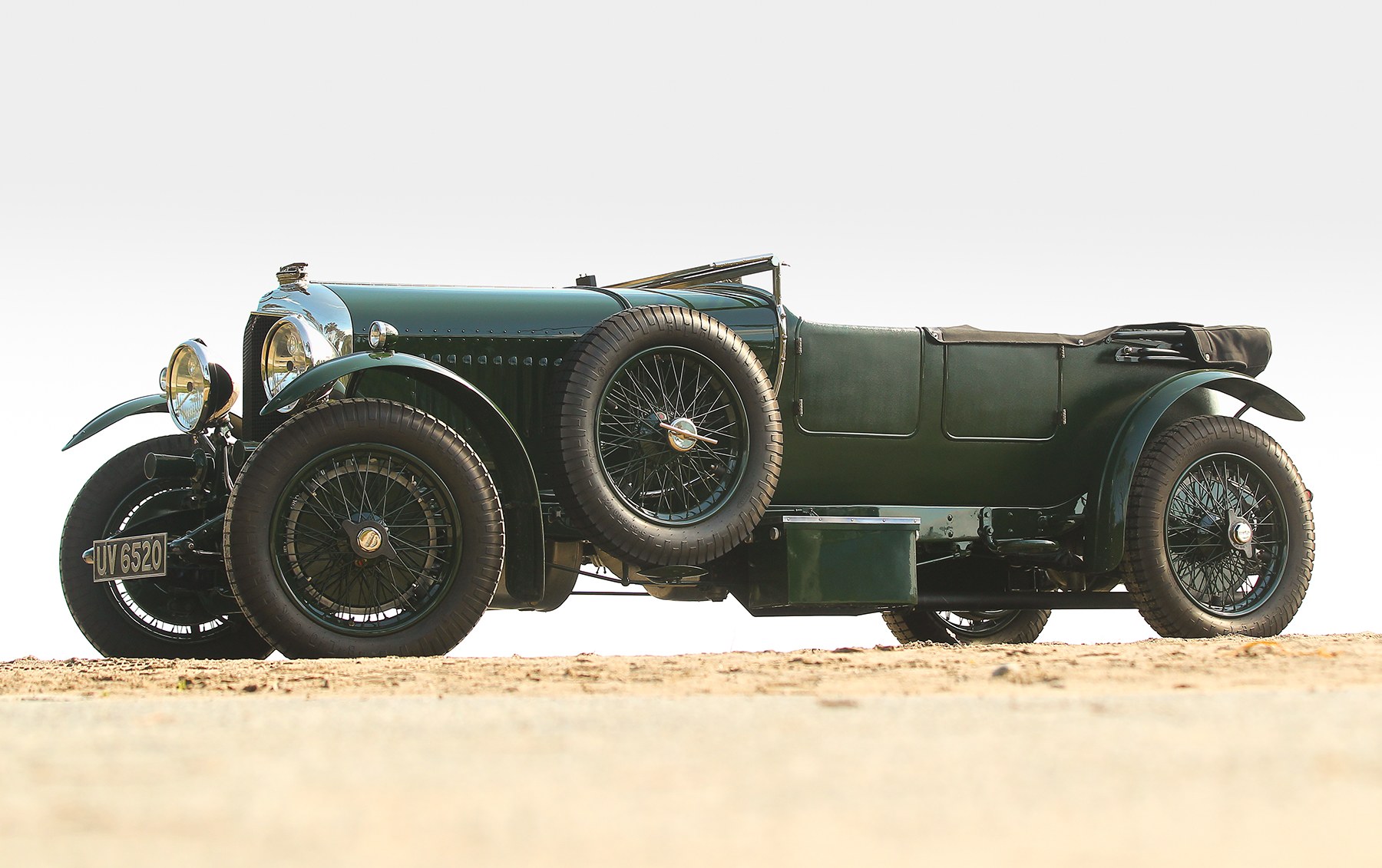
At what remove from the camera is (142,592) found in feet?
22.1

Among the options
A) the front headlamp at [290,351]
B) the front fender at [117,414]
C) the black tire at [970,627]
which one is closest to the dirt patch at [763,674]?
the front headlamp at [290,351]

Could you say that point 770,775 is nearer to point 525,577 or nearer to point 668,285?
point 525,577

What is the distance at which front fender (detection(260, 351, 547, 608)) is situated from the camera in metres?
5.91

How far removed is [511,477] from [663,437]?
66 centimetres

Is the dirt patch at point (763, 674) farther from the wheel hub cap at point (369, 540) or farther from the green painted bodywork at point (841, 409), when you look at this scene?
the green painted bodywork at point (841, 409)

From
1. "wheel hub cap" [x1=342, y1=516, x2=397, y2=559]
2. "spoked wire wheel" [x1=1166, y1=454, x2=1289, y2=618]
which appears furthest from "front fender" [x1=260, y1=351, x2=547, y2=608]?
"spoked wire wheel" [x1=1166, y1=454, x2=1289, y2=618]

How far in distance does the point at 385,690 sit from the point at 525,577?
5.36 feet

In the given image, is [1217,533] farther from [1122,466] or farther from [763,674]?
[763,674]

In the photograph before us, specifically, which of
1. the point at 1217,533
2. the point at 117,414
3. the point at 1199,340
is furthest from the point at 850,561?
the point at 117,414

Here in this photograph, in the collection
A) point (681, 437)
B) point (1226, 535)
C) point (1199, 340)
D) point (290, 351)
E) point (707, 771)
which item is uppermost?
point (1199, 340)

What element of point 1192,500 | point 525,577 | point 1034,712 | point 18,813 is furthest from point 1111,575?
point 18,813

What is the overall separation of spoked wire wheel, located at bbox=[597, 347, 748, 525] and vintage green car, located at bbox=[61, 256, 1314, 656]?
0.01 m

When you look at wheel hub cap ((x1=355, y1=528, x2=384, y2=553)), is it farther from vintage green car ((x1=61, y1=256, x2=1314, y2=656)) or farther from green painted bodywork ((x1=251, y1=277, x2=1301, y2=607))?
green painted bodywork ((x1=251, y1=277, x2=1301, y2=607))

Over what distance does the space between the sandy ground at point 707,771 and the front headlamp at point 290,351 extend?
1899 mm
